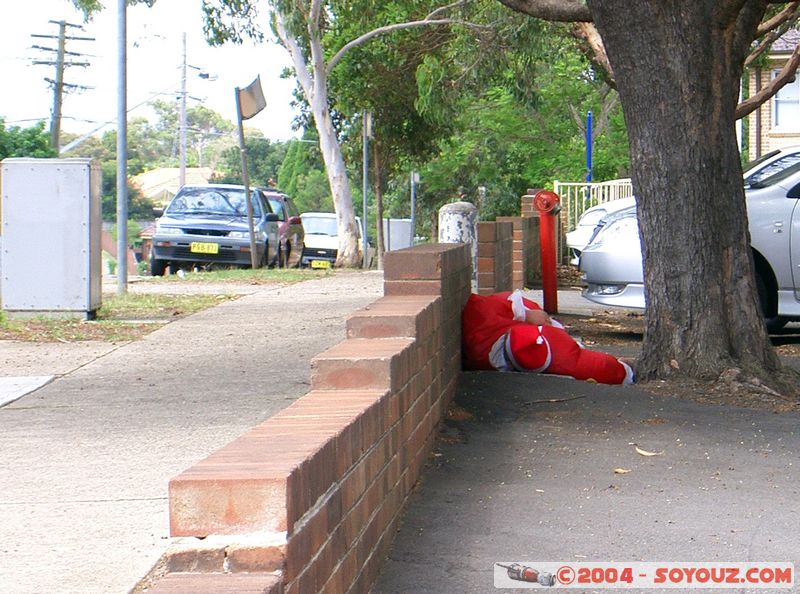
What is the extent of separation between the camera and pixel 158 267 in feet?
72.2

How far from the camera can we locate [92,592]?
13.1 feet

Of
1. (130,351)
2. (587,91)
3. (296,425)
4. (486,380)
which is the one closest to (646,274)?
(486,380)

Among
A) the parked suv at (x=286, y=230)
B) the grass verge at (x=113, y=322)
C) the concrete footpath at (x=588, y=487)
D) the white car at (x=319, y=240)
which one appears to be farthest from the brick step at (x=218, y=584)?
the white car at (x=319, y=240)

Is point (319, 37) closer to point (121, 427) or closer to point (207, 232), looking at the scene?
point (207, 232)

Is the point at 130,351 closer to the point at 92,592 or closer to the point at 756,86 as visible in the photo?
the point at 92,592

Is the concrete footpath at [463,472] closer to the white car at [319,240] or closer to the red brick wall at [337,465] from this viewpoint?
the red brick wall at [337,465]

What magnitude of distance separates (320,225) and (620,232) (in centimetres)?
2528

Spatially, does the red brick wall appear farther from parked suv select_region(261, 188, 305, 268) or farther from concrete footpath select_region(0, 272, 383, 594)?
parked suv select_region(261, 188, 305, 268)

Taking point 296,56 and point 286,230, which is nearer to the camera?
point 296,56

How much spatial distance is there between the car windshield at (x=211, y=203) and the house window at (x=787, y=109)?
20.0 meters

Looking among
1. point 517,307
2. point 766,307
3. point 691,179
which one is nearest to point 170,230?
point 766,307

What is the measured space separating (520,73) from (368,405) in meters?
20.1

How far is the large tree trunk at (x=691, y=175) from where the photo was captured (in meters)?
7.63

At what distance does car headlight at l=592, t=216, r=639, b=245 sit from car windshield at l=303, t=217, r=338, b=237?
24402 millimetres
